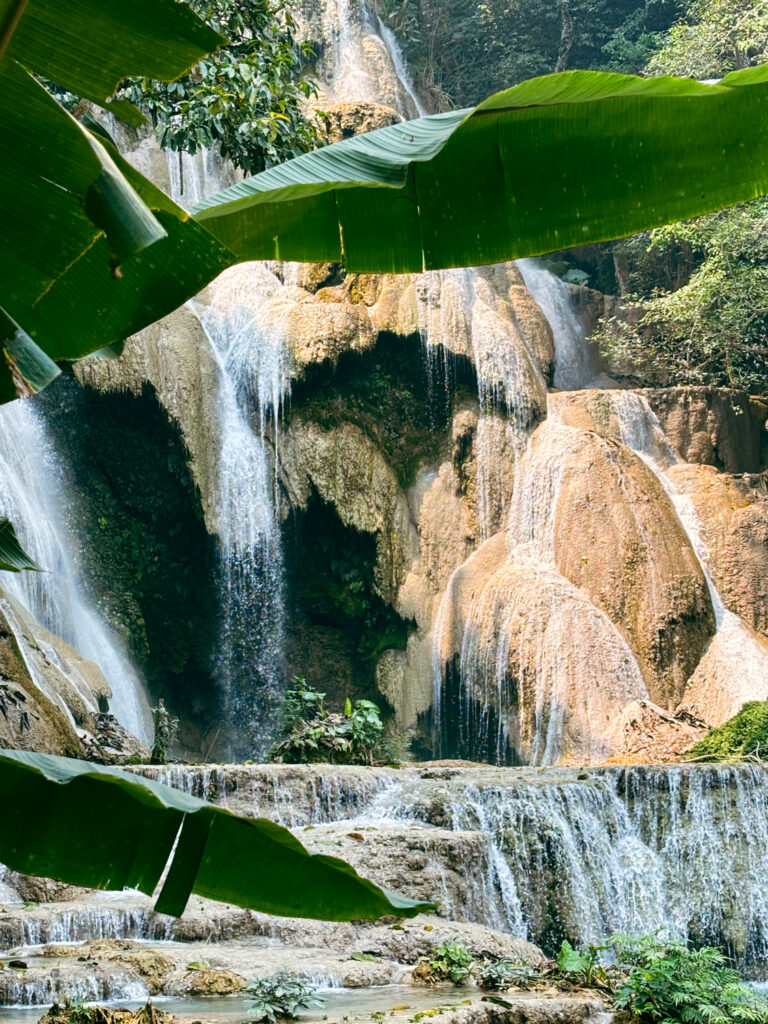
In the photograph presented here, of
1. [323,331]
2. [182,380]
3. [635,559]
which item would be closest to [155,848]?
[635,559]

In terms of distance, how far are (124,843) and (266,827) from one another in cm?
28

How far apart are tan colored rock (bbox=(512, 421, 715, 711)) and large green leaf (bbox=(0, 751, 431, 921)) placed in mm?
15467

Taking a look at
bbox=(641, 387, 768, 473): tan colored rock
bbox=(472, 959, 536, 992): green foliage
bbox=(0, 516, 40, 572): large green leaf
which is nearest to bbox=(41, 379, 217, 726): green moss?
bbox=(641, 387, 768, 473): tan colored rock

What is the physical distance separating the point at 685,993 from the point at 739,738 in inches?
341

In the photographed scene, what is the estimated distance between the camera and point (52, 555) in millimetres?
17000

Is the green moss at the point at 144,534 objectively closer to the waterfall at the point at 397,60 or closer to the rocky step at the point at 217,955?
the rocky step at the point at 217,955

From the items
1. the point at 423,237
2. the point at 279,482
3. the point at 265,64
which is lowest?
the point at 423,237

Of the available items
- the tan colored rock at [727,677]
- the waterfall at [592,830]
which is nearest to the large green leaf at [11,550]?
the waterfall at [592,830]

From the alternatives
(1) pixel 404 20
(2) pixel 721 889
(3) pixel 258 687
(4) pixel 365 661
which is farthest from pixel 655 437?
(1) pixel 404 20

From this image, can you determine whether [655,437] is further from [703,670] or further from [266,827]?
[266,827]

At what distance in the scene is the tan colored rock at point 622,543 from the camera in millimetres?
17203

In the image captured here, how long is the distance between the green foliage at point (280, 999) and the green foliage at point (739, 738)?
891cm

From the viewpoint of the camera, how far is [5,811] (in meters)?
1.99

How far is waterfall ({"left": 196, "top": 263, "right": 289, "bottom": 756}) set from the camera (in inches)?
742
